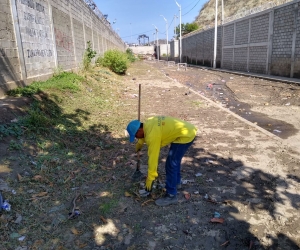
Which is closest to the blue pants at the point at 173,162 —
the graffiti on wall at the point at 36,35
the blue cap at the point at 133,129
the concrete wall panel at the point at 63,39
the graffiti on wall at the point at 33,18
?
the blue cap at the point at 133,129

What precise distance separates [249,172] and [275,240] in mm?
1400

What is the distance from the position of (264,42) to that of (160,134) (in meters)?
16.1

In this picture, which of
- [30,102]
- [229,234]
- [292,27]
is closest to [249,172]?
[229,234]

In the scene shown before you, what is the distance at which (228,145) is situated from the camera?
482 cm

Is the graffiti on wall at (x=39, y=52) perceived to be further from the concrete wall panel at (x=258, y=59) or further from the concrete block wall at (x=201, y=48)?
the concrete block wall at (x=201, y=48)

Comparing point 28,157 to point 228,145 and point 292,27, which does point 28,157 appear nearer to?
point 228,145

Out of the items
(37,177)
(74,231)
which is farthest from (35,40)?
(74,231)

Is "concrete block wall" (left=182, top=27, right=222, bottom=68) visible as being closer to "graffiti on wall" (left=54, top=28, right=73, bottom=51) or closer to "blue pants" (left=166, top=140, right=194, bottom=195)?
"graffiti on wall" (left=54, top=28, right=73, bottom=51)

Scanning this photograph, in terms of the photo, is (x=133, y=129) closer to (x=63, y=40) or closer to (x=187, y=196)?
(x=187, y=196)

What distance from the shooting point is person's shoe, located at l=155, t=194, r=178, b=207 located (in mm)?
2947

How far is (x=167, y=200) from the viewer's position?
2986 mm

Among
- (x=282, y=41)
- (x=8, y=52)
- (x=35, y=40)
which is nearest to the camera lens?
(x=8, y=52)

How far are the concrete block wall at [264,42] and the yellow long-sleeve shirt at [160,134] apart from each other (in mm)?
12694

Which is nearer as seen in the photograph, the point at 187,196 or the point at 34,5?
the point at 187,196
